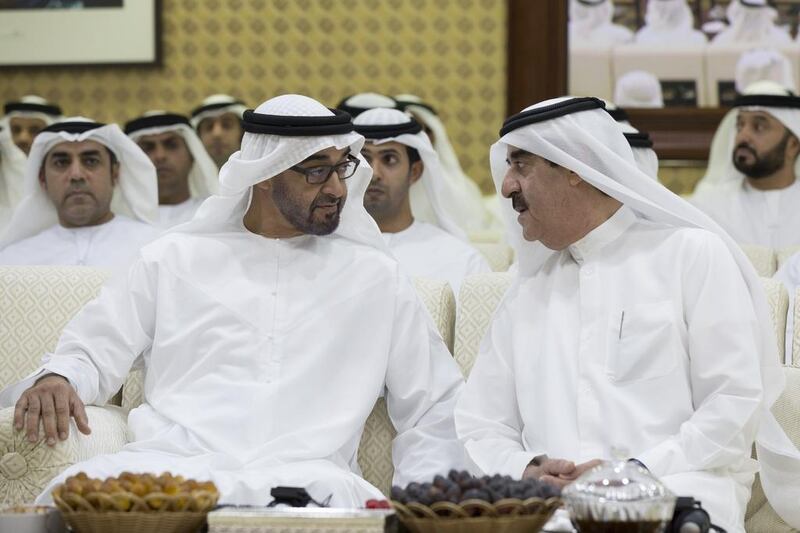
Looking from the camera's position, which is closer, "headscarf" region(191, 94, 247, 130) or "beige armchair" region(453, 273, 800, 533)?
"beige armchair" region(453, 273, 800, 533)

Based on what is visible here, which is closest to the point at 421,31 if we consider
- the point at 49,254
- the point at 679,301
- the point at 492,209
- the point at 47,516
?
the point at 492,209

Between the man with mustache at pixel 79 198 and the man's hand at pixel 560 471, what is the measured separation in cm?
317

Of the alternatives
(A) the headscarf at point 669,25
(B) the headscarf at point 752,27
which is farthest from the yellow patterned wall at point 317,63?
(B) the headscarf at point 752,27

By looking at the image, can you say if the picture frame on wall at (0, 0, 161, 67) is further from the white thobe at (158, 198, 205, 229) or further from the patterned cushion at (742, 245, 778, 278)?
the patterned cushion at (742, 245, 778, 278)

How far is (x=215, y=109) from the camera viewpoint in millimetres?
8297

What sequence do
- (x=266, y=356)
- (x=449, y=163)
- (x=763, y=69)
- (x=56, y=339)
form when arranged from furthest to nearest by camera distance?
(x=763, y=69)
(x=449, y=163)
(x=56, y=339)
(x=266, y=356)

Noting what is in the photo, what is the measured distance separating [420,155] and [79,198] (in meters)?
1.53

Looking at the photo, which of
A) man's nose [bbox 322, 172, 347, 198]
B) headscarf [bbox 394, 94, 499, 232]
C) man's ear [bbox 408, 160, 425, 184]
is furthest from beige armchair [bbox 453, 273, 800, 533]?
headscarf [bbox 394, 94, 499, 232]

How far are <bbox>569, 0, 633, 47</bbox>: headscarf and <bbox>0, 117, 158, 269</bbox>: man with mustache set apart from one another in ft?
10.3

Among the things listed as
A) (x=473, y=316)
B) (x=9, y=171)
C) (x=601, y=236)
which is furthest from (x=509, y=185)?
(x=9, y=171)

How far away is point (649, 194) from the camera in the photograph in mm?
3486

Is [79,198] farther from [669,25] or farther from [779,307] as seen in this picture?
[669,25]

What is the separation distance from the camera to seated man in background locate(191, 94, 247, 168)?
8195 millimetres

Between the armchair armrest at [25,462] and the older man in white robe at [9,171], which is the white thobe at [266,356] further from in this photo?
Result: the older man in white robe at [9,171]
